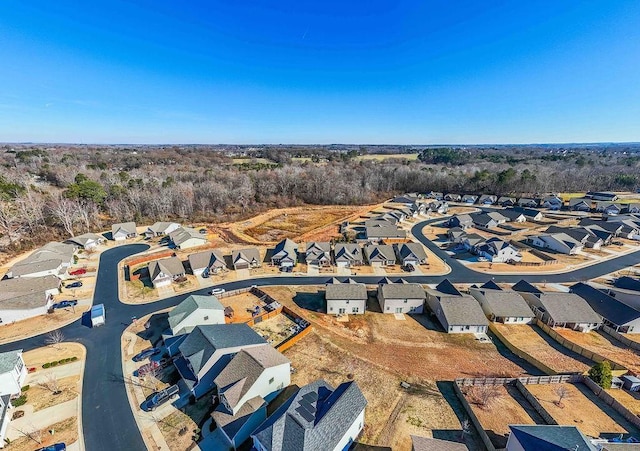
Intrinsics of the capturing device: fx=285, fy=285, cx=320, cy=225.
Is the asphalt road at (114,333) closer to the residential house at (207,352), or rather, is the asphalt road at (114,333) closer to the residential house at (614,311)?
the residential house at (207,352)

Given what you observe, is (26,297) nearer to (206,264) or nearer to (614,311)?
(206,264)

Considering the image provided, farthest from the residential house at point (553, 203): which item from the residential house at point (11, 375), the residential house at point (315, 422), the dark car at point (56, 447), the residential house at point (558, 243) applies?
the residential house at point (11, 375)

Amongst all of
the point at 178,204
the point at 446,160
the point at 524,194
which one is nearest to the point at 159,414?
the point at 178,204

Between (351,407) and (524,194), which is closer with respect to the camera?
(351,407)

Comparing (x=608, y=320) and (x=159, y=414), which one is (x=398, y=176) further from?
(x=159, y=414)


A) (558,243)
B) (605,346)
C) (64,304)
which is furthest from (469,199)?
(64,304)

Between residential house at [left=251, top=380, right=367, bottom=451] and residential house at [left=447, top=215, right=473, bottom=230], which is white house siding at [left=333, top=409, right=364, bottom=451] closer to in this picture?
residential house at [left=251, top=380, right=367, bottom=451]
